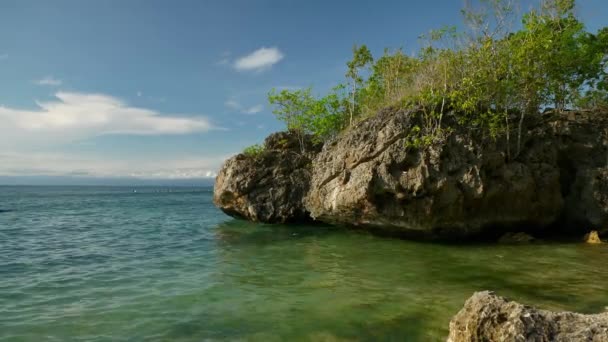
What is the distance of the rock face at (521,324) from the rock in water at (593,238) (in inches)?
476

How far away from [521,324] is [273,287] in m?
6.07

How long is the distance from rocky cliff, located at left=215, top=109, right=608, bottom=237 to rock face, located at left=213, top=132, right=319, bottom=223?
4.80 metres

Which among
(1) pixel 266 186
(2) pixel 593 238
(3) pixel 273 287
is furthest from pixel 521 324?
(1) pixel 266 186

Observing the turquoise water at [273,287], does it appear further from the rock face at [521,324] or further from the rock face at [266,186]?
the rock face at [266,186]

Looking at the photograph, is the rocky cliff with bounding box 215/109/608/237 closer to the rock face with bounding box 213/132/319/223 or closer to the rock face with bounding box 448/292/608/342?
the rock face with bounding box 213/132/319/223

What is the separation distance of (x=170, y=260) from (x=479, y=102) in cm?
1371

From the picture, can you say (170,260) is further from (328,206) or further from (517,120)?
(517,120)

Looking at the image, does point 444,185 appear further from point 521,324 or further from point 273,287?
point 521,324

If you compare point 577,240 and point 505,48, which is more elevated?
point 505,48

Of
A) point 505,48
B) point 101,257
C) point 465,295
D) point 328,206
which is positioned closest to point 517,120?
point 505,48

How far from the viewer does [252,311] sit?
297 inches

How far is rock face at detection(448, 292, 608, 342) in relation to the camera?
A: 4.17 m

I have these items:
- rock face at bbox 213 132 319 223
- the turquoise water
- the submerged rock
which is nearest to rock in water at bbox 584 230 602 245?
the turquoise water

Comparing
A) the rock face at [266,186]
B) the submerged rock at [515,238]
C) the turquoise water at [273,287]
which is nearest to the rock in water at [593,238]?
the turquoise water at [273,287]
